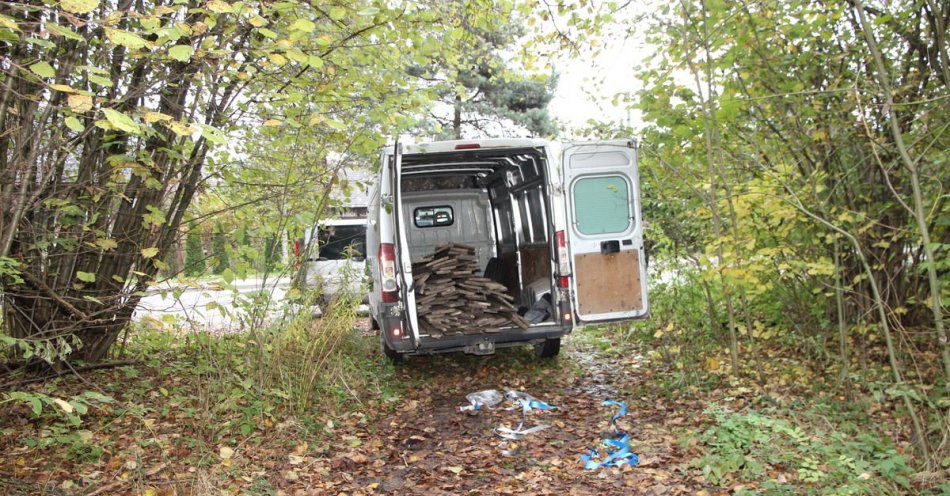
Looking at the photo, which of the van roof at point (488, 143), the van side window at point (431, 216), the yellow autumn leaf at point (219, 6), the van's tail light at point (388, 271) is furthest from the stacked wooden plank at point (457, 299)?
the yellow autumn leaf at point (219, 6)

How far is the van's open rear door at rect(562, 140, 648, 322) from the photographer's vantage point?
22.7 ft

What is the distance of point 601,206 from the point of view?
275 inches

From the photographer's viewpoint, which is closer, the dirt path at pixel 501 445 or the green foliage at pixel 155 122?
the green foliage at pixel 155 122

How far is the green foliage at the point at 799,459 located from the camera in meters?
3.68

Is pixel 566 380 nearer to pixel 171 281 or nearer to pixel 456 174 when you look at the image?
pixel 456 174

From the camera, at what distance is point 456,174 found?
8.87 meters

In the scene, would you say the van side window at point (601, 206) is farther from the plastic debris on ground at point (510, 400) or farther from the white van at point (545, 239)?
the plastic debris on ground at point (510, 400)

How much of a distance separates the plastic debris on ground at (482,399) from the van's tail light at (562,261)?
1.28m

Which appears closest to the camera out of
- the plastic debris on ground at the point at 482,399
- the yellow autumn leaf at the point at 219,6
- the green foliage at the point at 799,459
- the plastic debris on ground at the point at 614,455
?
the yellow autumn leaf at the point at 219,6

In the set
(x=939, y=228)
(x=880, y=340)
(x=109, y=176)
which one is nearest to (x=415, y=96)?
(x=109, y=176)

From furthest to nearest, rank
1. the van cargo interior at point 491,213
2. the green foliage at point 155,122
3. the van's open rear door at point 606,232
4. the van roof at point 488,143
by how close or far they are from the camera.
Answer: the van cargo interior at point 491,213
the van's open rear door at point 606,232
the van roof at point 488,143
the green foliage at point 155,122

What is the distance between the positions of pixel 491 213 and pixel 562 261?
107 inches

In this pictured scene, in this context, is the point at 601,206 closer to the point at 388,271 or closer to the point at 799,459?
the point at 388,271

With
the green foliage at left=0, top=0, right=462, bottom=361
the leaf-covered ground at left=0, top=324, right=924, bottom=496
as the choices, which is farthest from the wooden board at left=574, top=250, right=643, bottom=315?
the green foliage at left=0, top=0, right=462, bottom=361
